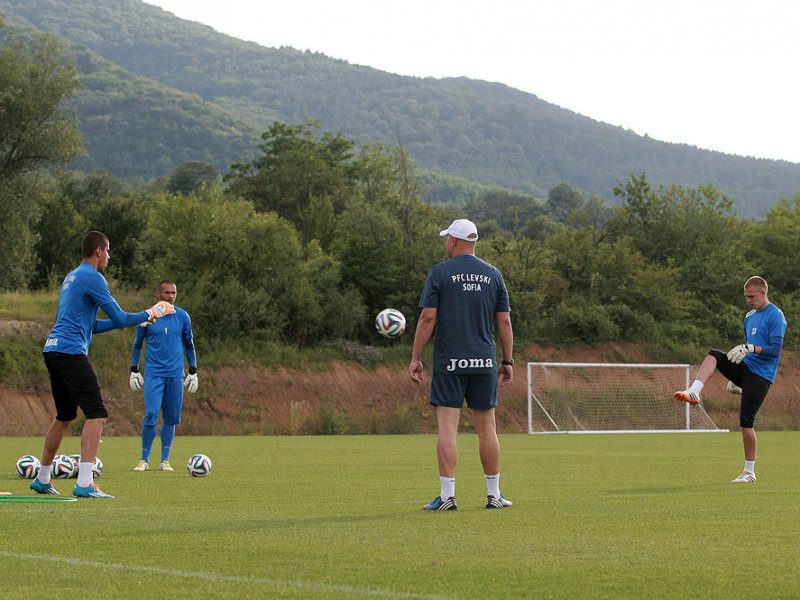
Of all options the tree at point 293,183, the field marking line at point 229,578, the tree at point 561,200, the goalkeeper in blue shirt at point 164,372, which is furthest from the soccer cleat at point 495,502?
the tree at point 561,200

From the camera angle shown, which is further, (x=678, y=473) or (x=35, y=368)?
(x=35, y=368)

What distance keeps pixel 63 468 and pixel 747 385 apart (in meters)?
8.13

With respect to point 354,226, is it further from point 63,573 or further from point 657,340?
point 63,573

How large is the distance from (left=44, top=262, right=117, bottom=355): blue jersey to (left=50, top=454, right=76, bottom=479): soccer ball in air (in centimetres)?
318

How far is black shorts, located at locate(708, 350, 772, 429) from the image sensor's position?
14242 mm

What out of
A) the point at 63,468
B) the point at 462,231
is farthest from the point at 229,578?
the point at 63,468

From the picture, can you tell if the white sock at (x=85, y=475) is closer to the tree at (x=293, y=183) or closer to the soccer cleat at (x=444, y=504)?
the soccer cleat at (x=444, y=504)

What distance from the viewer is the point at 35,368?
4225 centimetres

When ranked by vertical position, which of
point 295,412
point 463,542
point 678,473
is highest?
point 463,542

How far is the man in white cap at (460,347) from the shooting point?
33.6 ft

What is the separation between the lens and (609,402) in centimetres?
4659

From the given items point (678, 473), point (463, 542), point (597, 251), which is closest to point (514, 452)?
point (678, 473)

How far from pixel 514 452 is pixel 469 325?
13862mm

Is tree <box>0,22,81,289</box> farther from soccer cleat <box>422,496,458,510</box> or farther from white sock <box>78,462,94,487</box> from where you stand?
soccer cleat <box>422,496,458,510</box>
